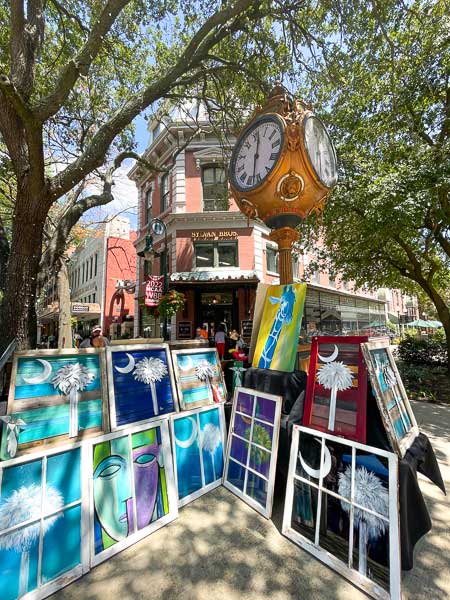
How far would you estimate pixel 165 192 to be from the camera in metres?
16.8

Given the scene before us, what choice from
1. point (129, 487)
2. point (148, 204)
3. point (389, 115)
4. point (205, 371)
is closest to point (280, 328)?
point (205, 371)

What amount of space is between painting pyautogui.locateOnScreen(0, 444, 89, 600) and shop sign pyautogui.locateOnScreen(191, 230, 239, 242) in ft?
43.1

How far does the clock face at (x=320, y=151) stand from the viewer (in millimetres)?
3325

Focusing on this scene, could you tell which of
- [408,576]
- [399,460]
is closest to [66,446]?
[399,460]

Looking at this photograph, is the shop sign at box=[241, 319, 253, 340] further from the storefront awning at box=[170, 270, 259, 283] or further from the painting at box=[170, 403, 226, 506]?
the painting at box=[170, 403, 226, 506]

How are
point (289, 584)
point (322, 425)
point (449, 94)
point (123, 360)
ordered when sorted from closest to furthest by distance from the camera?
point (289, 584) < point (322, 425) < point (123, 360) < point (449, 94)

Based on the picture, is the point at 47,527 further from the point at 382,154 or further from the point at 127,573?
the point at 382,154

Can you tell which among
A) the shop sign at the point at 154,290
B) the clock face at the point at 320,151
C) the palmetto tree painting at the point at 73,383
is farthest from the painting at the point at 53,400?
the shop sign at the point at 154,290

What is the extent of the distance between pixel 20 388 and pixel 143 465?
125cm

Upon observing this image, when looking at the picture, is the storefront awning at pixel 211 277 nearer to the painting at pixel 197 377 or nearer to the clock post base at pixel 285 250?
the clock post base at pixel 285 250

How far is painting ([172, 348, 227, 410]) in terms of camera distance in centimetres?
325

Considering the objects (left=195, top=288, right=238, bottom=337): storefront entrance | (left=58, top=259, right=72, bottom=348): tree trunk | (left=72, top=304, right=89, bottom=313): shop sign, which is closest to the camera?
(left=58, top=259, right=72, bottom=348): tree trunk

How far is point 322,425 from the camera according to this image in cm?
250

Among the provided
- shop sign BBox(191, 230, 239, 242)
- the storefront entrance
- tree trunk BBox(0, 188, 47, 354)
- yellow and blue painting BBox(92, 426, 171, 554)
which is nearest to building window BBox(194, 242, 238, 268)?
shop sign BBox(191, 230, 239, 242)
